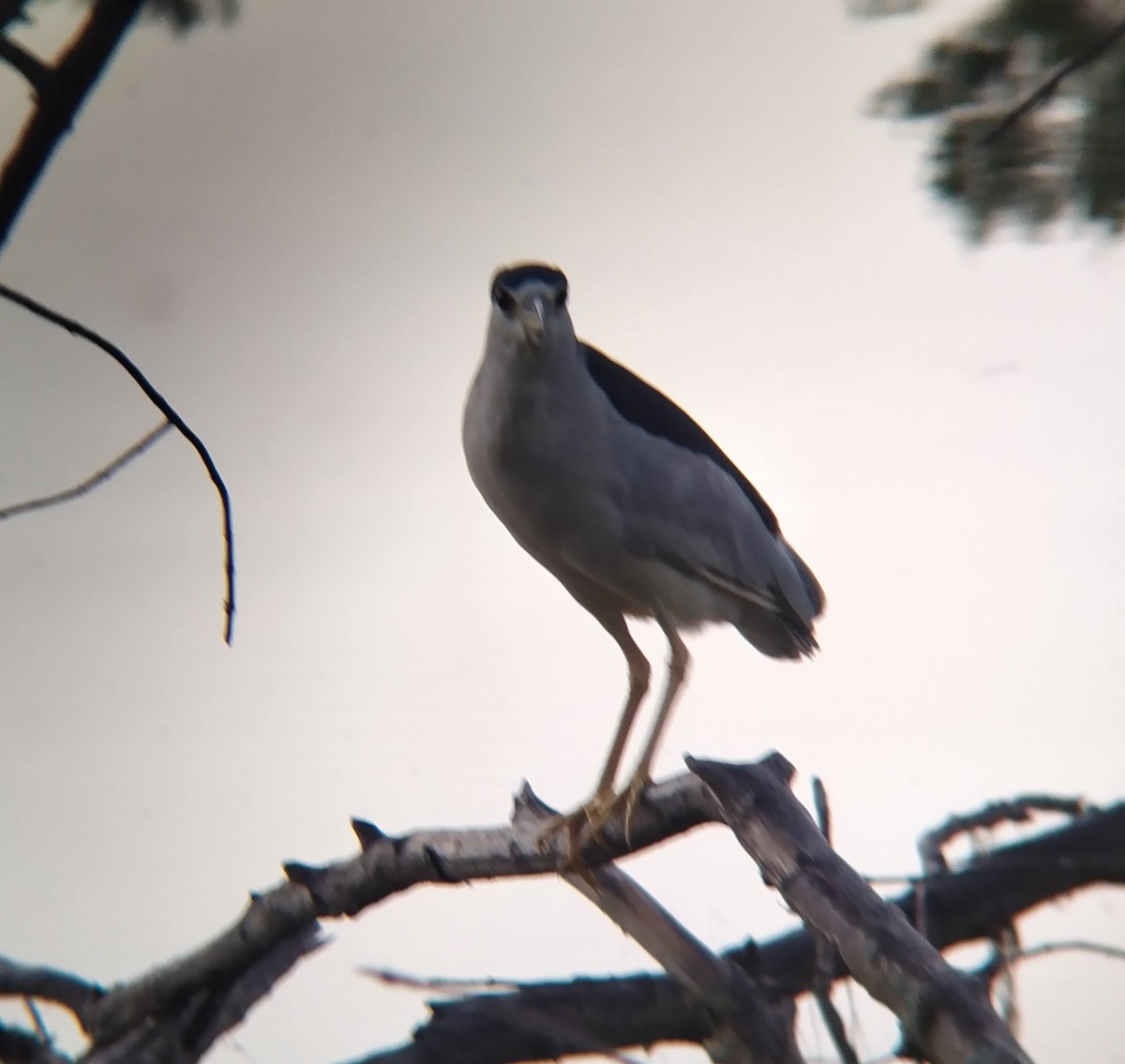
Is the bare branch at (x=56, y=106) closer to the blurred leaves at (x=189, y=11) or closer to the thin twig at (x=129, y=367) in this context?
the thin twig at (x=129, y=367)

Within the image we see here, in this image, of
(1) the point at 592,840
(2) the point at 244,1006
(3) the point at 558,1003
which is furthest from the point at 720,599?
(2) the point at 244,1006

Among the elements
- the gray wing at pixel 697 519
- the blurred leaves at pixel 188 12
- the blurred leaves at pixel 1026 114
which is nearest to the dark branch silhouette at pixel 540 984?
the gray wing at pixel 697 519

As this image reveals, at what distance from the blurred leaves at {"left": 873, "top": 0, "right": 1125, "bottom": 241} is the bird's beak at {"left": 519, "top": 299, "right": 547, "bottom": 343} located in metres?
0.56

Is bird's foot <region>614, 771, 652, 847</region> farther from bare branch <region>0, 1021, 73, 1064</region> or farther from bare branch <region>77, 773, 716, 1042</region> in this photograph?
bare branch <region>0, 1021, 73, 1064</region>

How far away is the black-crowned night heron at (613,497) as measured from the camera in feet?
3.24

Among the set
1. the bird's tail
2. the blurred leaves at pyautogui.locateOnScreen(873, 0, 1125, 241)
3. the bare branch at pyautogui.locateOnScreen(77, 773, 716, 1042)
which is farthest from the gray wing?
the blurred leaves at pyautogui.locateOnScreen(873, 0, 1125, 241)

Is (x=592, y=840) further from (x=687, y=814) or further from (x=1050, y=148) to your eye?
(x=1050, y=148)

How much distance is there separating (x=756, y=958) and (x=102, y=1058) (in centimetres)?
63

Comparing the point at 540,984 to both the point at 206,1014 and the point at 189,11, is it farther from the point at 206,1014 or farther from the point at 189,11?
the point at 189,11

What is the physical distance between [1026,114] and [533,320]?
2.34 feet

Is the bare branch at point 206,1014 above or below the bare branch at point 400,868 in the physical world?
below

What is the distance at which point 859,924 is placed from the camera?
0.66m

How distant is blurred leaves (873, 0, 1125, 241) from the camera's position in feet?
4.12

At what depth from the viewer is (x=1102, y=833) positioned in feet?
4.10
